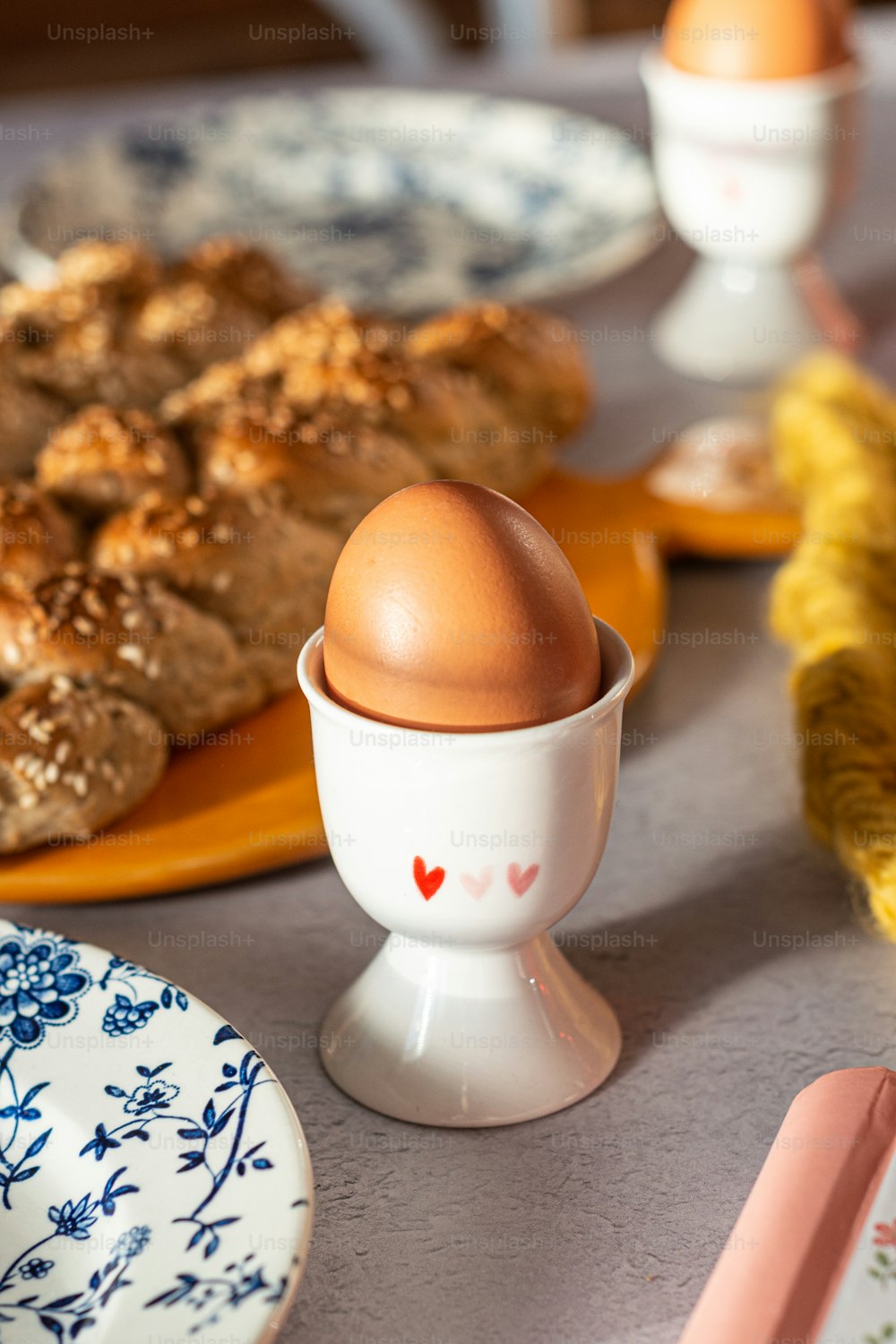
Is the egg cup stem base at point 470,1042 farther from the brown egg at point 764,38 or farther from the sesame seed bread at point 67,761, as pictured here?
the brown egg at point 764,38

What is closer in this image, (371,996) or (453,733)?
(453,733)

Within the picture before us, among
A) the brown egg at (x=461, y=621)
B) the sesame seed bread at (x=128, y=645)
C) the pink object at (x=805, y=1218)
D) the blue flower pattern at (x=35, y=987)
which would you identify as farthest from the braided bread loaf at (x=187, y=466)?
the pink object at (x=805, y=1218)

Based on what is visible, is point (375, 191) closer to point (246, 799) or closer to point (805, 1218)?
point (246, 799)

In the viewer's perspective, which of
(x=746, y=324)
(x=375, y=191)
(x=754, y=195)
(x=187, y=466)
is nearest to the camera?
(x=187, y=466)

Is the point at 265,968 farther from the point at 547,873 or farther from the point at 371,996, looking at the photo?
the point at 547,873

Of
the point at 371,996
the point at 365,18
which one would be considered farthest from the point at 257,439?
the point at 365,18

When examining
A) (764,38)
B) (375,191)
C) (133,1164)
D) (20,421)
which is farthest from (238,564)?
(375,191)
